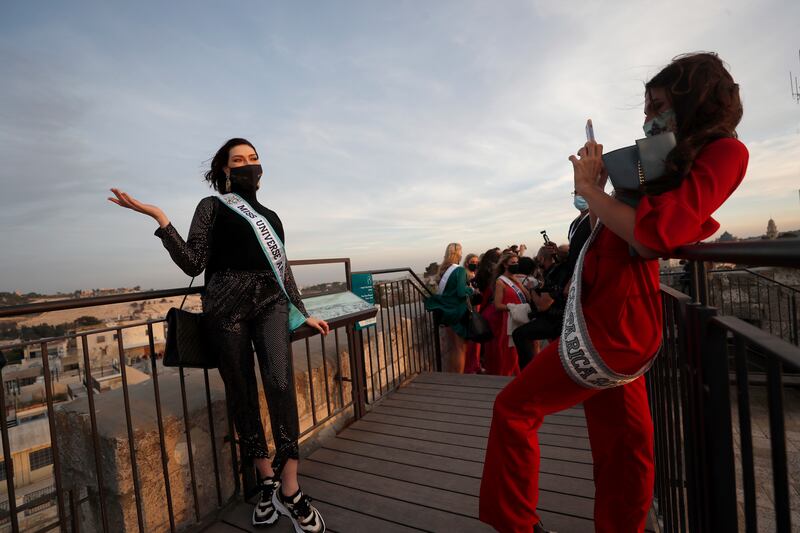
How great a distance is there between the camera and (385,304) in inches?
190

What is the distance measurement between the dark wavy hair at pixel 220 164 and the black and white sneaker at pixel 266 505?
5.41 feet

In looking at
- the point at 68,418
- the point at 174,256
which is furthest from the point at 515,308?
the point at 68,418

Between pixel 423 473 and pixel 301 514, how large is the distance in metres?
0.87

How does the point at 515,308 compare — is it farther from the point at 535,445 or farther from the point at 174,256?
the point at 174,256

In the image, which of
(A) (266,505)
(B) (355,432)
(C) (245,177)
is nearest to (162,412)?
(A) (266,505)

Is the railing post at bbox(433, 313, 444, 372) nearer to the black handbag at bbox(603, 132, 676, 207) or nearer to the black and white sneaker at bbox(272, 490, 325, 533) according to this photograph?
the black and white sneaker at bbox(272, 490, 325, 533)

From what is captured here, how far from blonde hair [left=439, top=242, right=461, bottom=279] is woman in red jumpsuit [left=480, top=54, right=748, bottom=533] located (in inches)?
156

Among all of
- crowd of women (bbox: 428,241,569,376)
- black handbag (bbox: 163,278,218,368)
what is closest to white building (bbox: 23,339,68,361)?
black handbag (bbox: 163,278,218,368)

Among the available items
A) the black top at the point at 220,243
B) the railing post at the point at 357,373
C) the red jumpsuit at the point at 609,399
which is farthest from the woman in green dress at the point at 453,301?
the red jumpsuit at the point at 609,399

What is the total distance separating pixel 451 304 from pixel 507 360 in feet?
3.36

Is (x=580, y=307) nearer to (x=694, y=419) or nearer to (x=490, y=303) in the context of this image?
(x=694, y=419)

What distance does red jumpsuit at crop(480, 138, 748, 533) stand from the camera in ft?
4.11

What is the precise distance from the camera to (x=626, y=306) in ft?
4.13

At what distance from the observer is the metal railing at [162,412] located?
5.33ft
